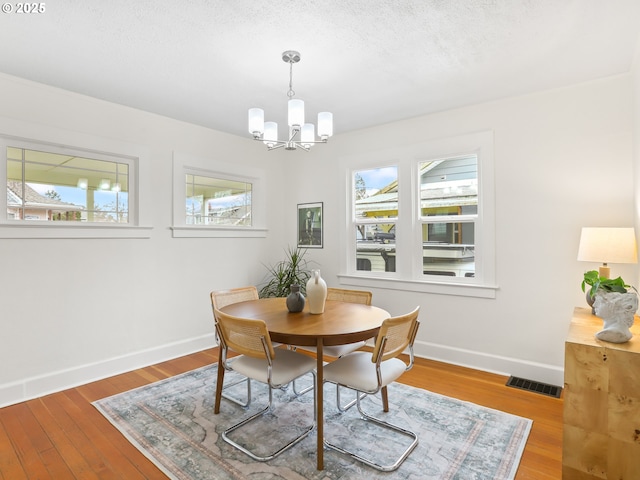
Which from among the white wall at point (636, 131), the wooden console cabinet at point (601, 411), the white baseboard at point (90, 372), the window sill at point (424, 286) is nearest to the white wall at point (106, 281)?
the white baseboard at point (90, 372)

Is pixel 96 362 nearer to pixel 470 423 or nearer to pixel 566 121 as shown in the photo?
pixel 470 423

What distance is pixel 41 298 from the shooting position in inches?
114

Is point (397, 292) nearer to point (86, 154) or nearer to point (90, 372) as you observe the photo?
point (90, 372)

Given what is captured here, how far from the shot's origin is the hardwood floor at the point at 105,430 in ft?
6.40

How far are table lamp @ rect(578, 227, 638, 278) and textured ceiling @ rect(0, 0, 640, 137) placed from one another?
125 centimetres

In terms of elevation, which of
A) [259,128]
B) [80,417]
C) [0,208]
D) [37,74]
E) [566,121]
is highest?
[37,74]

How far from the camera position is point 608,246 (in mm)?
2416

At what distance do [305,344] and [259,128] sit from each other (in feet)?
4.77

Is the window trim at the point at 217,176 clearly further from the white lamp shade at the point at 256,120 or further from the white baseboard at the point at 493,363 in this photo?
the white baseboard at the point at 493,363

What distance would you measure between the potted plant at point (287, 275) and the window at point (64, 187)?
1.84m

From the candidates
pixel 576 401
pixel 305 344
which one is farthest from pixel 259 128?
pixel 576 401

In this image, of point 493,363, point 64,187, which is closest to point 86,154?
point 64,187

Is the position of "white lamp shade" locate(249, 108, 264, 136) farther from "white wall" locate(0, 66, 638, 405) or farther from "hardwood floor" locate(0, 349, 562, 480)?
"hardwood floor" locate(0, 349, 562, 480)

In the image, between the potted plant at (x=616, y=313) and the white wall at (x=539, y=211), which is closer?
the potted plant at (x=616, y=313)
